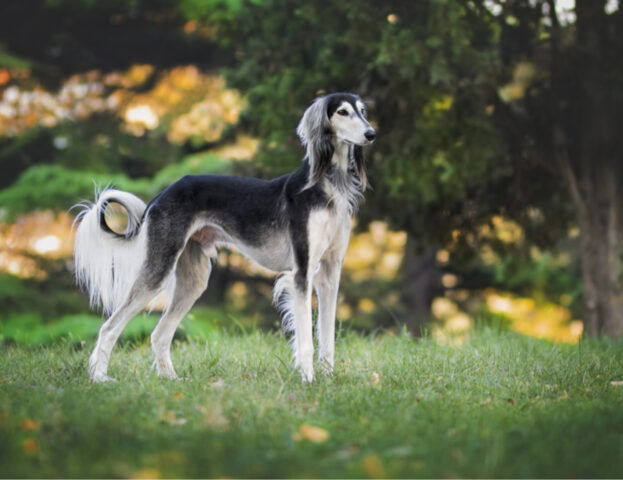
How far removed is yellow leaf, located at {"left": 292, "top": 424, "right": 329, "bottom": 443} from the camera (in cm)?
363

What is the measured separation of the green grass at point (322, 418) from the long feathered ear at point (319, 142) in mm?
1414

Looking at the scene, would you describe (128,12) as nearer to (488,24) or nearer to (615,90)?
(488,24)

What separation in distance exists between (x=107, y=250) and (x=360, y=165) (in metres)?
2.07

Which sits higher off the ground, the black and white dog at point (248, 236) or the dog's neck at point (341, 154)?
the dog's neck at point (341, 154)

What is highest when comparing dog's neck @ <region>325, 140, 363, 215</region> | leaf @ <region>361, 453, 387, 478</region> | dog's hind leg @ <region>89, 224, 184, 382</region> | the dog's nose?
the dog's nose

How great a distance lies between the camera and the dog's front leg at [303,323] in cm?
523

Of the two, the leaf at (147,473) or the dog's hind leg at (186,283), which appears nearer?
the leaf at (147,473)

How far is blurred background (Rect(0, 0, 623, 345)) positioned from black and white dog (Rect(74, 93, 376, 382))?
409 mm

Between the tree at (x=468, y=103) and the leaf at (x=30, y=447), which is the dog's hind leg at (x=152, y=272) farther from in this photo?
the tree at (x=468, y=103)

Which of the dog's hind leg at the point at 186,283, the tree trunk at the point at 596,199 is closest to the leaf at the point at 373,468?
the dog's hind leg at the point at 186,283

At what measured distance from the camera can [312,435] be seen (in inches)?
Answer: 143

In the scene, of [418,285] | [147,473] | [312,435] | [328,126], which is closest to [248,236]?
[328,126]

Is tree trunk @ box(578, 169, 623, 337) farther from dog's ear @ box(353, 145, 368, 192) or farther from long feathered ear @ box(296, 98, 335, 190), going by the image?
long feathered ear @ box(296, 98, 335, 190)

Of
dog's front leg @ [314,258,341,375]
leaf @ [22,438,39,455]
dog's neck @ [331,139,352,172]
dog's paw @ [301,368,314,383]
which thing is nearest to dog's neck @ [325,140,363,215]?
dog's neck @ [331,139,352,172]
